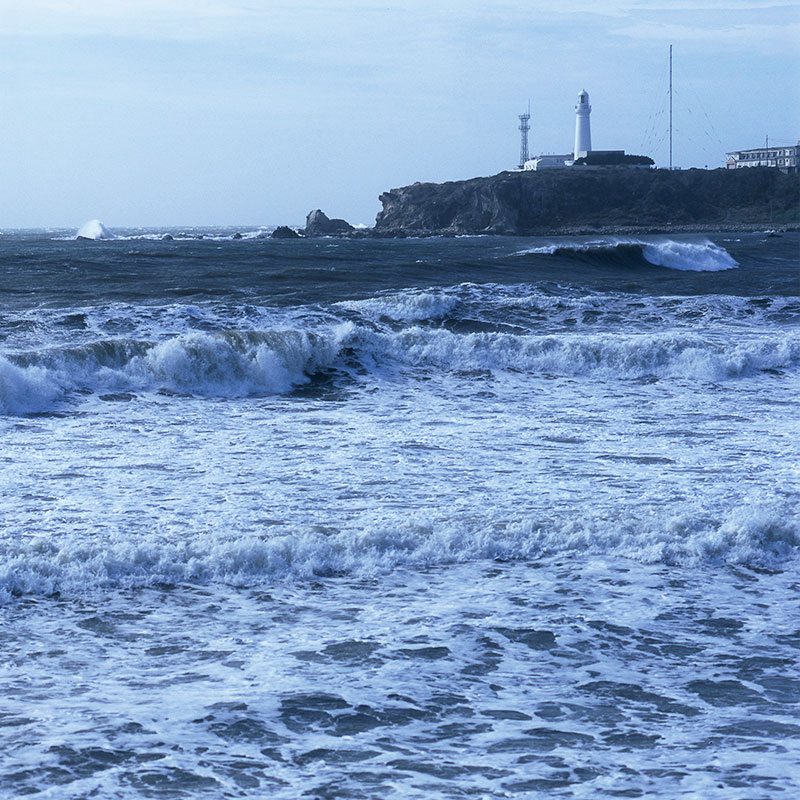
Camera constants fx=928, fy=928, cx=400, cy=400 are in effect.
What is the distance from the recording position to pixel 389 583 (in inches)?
206

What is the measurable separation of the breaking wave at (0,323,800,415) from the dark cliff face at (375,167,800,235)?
206ft

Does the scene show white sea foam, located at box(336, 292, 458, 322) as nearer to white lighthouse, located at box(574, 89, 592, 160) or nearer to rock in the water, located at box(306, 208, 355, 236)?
rock in the water, located at box(306, 208, 355, 236)

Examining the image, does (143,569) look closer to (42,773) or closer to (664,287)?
(42,773)

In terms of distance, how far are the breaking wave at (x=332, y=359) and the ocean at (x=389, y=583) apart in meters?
0.08

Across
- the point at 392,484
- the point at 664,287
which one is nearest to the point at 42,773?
the point at 392,484

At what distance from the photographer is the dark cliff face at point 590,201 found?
7994 cm

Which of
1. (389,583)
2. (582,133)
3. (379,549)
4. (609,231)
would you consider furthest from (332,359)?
(582,133)

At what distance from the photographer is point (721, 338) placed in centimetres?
1580

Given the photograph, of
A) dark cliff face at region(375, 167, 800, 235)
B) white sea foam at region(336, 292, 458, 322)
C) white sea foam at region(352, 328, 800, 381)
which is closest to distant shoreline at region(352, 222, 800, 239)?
dark cliff face at region(375, 167, 800, 235)

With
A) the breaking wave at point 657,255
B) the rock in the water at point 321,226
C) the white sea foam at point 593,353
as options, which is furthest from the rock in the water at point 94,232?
the white sea foam at point 593,353

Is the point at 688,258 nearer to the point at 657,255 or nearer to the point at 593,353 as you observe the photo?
the point at 657,255

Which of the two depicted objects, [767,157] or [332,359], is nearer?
[332,359]

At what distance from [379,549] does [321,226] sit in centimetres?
7619

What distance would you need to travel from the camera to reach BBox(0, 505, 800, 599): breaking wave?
5242 millimetres
